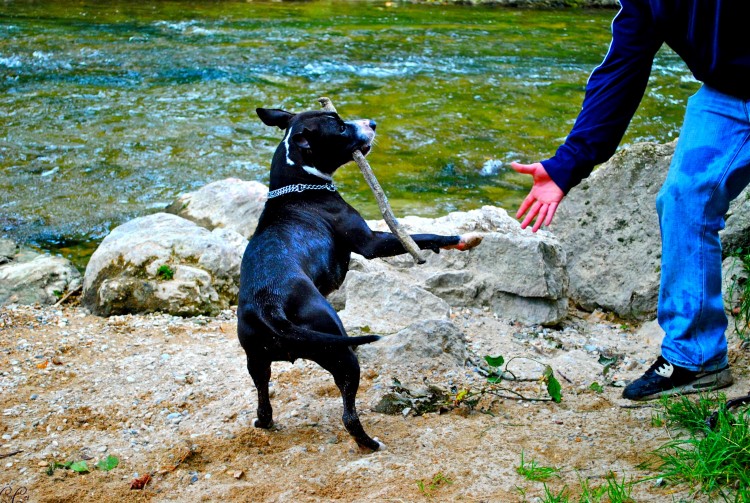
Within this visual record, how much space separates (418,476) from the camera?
127 inches

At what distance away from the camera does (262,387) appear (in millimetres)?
3789

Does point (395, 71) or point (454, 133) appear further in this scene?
point (395, 71)

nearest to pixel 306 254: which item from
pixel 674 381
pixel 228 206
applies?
pixel 674 381

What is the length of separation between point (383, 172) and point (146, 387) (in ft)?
17.3

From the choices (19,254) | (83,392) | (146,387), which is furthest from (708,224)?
(19,254)

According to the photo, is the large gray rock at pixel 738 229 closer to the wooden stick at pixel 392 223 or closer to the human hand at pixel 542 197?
the human hand at pixel 542 197

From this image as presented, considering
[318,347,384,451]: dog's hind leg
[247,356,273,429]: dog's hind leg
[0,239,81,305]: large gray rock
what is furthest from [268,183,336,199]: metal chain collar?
[0,239,81,305]: large gray rock

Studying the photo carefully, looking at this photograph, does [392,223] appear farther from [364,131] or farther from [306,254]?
[364,131]

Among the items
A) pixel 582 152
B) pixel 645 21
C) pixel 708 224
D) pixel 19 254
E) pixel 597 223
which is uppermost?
pixel 645 21

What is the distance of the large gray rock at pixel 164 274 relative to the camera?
5566mm

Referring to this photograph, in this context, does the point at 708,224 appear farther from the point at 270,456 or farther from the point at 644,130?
the point at 644,130

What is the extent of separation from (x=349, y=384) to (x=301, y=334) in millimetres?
349

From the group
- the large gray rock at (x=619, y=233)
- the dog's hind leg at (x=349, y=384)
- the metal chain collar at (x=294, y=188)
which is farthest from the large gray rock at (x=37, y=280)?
the large gray rock at (x=619, y=233)

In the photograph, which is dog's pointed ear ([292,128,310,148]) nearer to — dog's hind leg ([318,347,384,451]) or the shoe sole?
dog's hind leg ([318,347,384,451])
